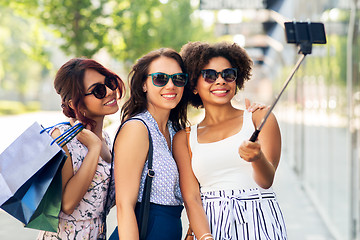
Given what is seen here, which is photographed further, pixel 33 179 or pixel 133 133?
pixel 133 133

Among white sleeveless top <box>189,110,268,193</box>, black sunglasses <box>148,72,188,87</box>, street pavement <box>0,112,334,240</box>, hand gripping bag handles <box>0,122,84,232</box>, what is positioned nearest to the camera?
hand gripping bag handles <box>0,122,84,232</box>

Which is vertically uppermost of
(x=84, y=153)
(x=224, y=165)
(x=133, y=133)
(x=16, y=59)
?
(x=133, y=133)

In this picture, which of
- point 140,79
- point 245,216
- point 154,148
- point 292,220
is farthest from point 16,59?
point 245,216

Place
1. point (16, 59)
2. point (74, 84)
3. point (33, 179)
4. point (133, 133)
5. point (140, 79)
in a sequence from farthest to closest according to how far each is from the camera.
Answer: point (16, 59) → point (140, 79) → point (74, 84) → point (133, 133) → point (33, 179)

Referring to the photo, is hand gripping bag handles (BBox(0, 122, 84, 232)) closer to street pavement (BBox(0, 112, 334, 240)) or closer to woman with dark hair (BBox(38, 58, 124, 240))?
woman with dark hair (BBox(38, 58, 124, 240))

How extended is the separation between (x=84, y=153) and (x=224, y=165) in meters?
0.76

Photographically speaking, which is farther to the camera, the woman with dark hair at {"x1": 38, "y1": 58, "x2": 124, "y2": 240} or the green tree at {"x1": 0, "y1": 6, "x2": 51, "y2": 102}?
the green tree at {"x1": 0, "y1": 6, "x2": 51, "y2": 102}

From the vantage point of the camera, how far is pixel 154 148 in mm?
2875

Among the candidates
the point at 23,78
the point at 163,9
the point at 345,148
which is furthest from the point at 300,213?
the point at 23,78

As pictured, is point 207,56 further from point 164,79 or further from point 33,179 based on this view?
point 33,179

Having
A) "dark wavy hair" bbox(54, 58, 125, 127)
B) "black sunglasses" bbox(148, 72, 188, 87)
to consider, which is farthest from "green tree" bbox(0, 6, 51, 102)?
"black sunglasses" bbox(148, 72, 188, 87)

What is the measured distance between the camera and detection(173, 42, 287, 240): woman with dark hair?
2.85 meters

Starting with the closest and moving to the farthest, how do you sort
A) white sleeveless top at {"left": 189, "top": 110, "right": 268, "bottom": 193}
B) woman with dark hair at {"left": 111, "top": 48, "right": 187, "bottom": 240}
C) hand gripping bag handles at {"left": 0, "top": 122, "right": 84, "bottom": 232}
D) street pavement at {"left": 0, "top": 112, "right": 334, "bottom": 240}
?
1. hand gripping bag handles at {"left": 0, "top": 122, "right": 84, "bottom": 232}
2. woman with dark hair at {"left": 111, "top": 48, "right": 187, "bottom": 240}
3. white sleeveless top at {"left": 189, "top": 110, "right": 268, "bottom": 193}
4. street pavement at {"left": 0, "top": 112, "right": 334, "bottom": 240}

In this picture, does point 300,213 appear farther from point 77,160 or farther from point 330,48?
point 77,160
